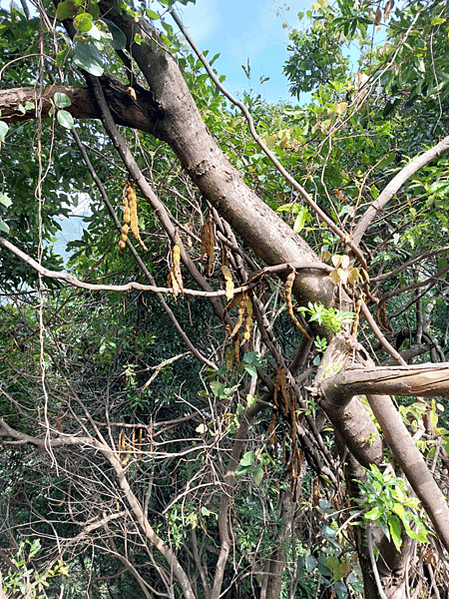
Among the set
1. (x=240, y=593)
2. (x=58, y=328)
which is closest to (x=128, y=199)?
(x=58, y=328)

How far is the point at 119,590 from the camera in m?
3.80

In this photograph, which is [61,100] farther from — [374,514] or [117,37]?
[374,514]

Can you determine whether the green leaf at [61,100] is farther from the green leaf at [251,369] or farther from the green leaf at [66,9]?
the green leaf at [251,369]

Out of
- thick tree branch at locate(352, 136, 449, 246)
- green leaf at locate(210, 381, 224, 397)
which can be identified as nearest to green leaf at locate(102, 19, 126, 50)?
thick tree branch at locate(352, 136, 449, 246)

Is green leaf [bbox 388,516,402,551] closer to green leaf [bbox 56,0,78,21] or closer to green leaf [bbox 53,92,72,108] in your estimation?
green leaf [bbox 53,92,72,108]

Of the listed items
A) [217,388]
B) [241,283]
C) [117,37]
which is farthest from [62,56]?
[217,388]

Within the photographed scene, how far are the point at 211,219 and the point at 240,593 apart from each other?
2966mm

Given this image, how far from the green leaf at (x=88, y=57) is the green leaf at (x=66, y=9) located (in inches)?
2.8

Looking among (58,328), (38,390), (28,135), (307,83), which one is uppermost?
(307,83)

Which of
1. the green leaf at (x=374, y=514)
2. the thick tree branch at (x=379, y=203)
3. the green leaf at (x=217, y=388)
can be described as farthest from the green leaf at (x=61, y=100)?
the green leaf at (x=374, y=514)

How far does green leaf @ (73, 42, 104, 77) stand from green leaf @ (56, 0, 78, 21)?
70mm

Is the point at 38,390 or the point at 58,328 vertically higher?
the point at 58,328

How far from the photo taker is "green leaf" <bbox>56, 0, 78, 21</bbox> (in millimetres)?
938

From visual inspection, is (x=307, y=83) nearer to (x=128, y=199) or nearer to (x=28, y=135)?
(x=28, y=135)
